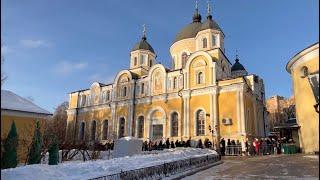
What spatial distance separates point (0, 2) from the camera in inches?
102

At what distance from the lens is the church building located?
3319cm

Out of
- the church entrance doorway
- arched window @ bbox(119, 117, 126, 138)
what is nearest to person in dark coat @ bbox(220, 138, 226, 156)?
the church entrance doorway

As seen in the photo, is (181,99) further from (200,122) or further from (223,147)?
(223,147)

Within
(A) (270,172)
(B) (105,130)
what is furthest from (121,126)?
(A) (270,172)

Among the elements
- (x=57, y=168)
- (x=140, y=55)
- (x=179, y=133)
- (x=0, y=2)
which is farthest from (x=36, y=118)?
(x=140, y=55)

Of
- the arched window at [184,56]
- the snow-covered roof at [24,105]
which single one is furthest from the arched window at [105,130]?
the snow-covered roof at [24,105]


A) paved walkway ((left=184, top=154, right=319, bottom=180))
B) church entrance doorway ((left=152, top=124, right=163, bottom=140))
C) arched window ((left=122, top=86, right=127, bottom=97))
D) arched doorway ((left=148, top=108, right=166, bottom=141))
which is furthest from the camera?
arched window ((left=122, top=86, right=127, bottom=97))

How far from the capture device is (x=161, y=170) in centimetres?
1138

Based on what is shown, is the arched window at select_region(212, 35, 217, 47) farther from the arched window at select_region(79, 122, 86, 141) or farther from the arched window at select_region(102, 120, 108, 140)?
the arched window at select_region(79, 122, 86, 141)

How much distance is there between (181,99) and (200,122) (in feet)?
11.9

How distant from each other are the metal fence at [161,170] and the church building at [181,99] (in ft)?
53.3

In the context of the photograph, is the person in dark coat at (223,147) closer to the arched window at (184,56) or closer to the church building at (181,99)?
the church building at (181,99)

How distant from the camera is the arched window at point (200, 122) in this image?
34.3 m

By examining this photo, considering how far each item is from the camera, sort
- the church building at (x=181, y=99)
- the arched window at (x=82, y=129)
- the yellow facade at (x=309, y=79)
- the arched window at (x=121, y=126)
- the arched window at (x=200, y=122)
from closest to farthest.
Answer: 1. the yellow facade at (x=309, y=79)
2. the church building at (x=181, y=99)
3. the arched window at (x=200, y=122)
4. the arched window at (x=121, y=126)
5. the arched window at (x=82, y=129)
